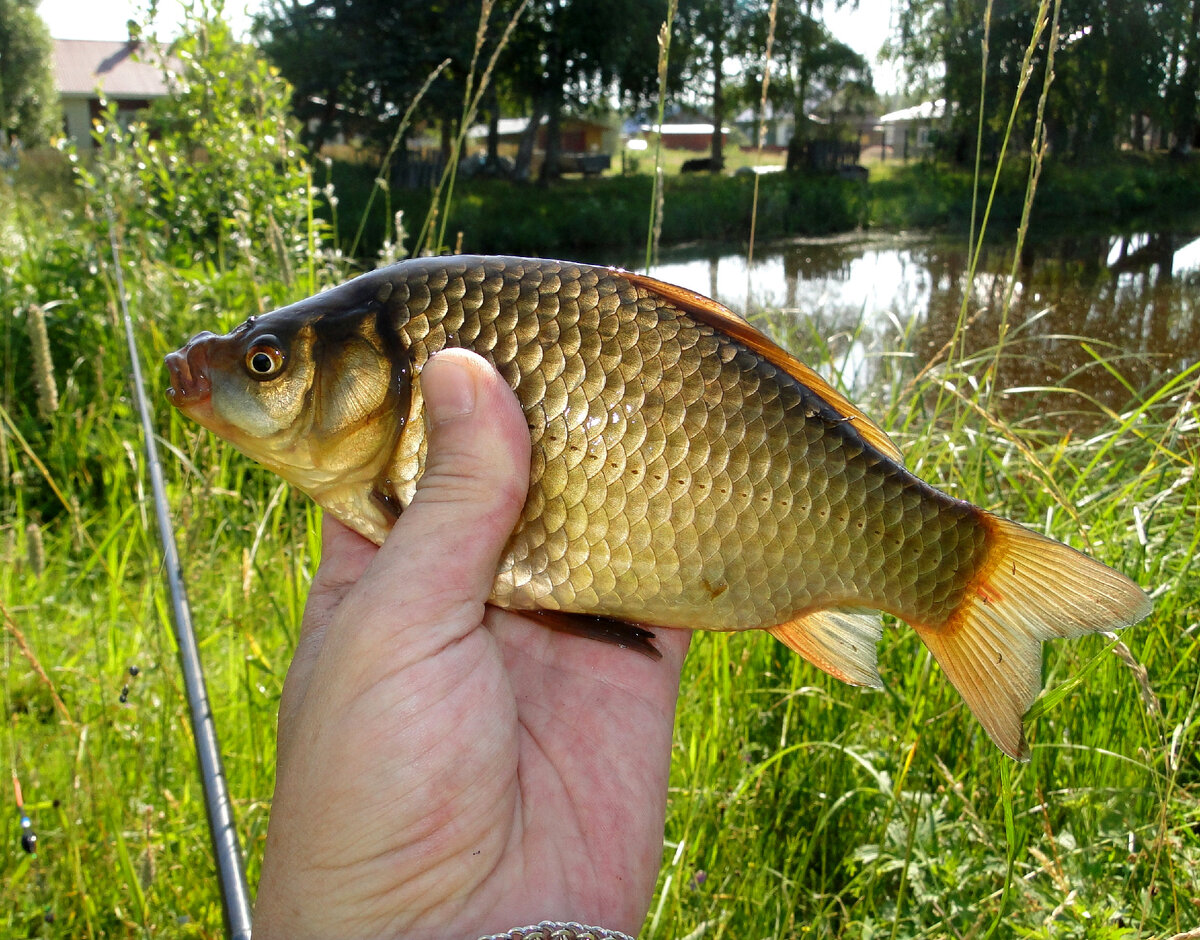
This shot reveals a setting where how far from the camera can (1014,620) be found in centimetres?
132

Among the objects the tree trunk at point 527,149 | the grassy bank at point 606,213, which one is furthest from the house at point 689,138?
the grassy bank at point 606,213

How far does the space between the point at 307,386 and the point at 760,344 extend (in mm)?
690

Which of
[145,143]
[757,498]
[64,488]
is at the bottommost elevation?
[64,488]

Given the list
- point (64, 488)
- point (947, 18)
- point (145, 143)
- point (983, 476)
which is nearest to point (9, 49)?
point (947, 18)

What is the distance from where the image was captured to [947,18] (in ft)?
63.2

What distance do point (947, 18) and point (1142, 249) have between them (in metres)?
7.84

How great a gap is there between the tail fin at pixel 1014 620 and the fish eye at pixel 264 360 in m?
1.04

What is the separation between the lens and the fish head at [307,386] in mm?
1381

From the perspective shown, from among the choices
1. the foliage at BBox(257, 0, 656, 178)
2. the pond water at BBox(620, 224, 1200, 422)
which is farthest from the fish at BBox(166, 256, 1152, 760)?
the foliage at BBox(257, 0, 656, 178)

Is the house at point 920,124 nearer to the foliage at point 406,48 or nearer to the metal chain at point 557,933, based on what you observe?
the foliage at point 406,48

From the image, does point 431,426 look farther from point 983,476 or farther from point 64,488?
point 64,488

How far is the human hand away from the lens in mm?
1155

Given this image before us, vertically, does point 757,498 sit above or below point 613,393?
below

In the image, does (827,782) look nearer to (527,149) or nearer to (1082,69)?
(1082,69)
